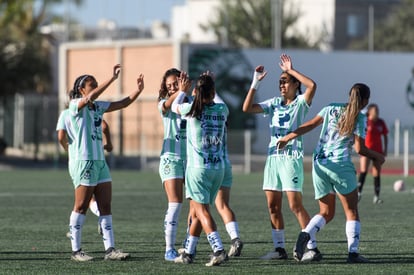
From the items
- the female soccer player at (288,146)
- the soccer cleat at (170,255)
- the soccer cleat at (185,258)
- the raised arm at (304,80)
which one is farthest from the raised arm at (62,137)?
the raised arm at (304,80)

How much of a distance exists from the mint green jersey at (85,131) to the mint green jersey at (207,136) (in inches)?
46.2

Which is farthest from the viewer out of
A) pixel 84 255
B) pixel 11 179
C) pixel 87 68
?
pixel 87 68

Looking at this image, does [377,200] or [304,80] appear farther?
[377,200]

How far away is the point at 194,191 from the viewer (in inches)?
489

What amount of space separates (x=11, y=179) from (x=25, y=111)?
25.7 m

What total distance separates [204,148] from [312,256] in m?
1.77

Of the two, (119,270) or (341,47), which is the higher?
(341,47)

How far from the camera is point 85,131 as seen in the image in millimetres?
13055

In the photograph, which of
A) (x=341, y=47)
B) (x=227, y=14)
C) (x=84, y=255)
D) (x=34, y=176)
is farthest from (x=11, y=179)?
(x=341, y=47)

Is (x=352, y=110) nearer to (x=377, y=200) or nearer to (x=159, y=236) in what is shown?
(x=159, y=236)

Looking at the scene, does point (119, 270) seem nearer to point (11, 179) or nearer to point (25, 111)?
point (11, 179)

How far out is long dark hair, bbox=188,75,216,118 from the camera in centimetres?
1229

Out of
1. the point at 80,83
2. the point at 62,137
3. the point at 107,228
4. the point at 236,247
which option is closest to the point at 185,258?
the point at 236,247

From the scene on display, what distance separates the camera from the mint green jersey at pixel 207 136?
1240 cm
